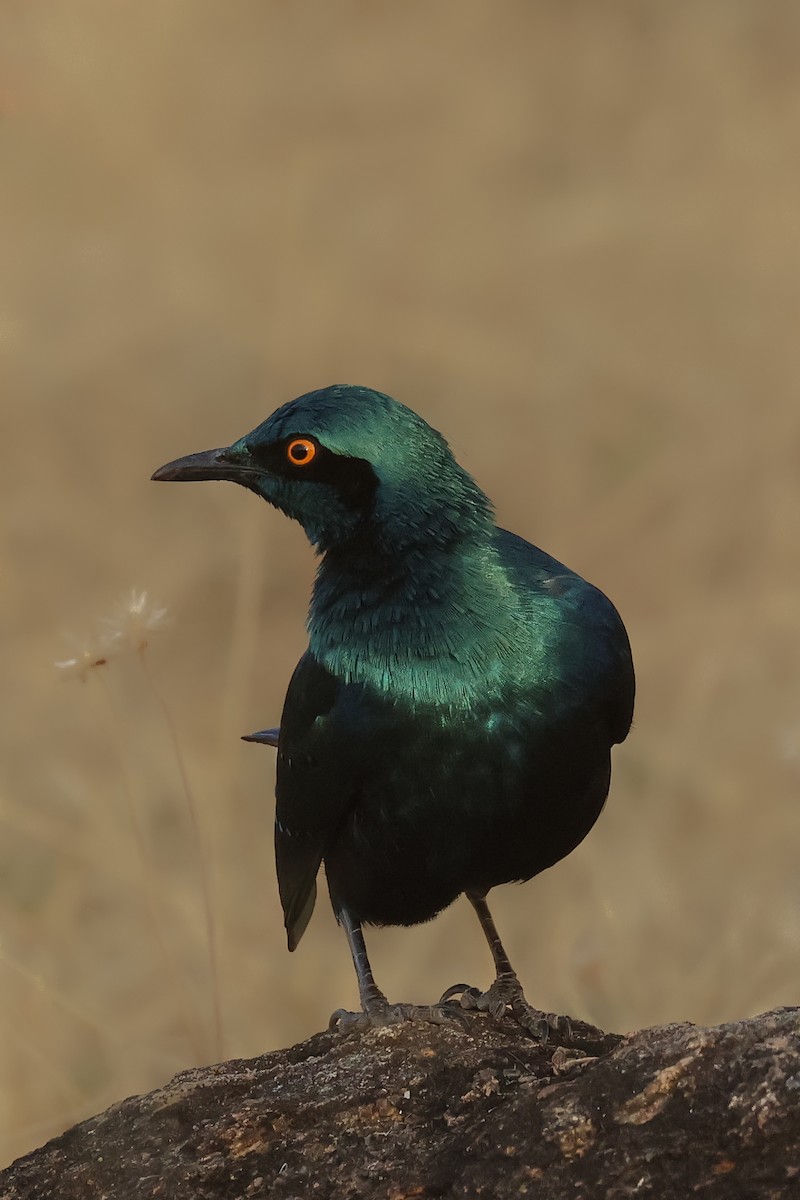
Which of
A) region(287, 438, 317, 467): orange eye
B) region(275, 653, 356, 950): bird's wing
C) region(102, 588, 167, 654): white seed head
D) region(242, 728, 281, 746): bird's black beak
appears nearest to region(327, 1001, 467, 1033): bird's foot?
region(275, 653, 356, 950): bird's wing

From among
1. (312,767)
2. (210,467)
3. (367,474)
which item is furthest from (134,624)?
(367,474)

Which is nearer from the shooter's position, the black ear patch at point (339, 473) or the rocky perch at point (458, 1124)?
the rocky perch at point (458, 1124)

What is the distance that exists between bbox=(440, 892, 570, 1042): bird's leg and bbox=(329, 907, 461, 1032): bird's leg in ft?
0.43

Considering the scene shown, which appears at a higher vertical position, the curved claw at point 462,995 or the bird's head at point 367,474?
the bird's head at point 367,474

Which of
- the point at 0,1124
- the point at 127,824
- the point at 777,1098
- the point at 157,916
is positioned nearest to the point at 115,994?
the point at 127,824

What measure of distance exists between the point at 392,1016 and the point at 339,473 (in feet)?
4.37

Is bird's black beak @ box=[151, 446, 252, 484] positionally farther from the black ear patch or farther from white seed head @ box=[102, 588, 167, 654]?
white seed head @ box=[102, 588, 167, 654]

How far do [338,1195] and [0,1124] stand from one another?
2.75 metres

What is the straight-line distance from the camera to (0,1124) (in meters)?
5.37

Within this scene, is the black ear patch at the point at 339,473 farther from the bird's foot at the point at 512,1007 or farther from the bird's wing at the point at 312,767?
the bird's foot at the point at 512,1007

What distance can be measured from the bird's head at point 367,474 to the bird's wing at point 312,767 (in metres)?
0.37

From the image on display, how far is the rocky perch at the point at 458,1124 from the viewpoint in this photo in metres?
2.72

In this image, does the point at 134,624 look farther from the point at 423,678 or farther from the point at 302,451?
the point at 423,678

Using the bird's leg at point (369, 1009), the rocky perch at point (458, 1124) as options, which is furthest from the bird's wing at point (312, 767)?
the rocky perch at point (458, 1124)
